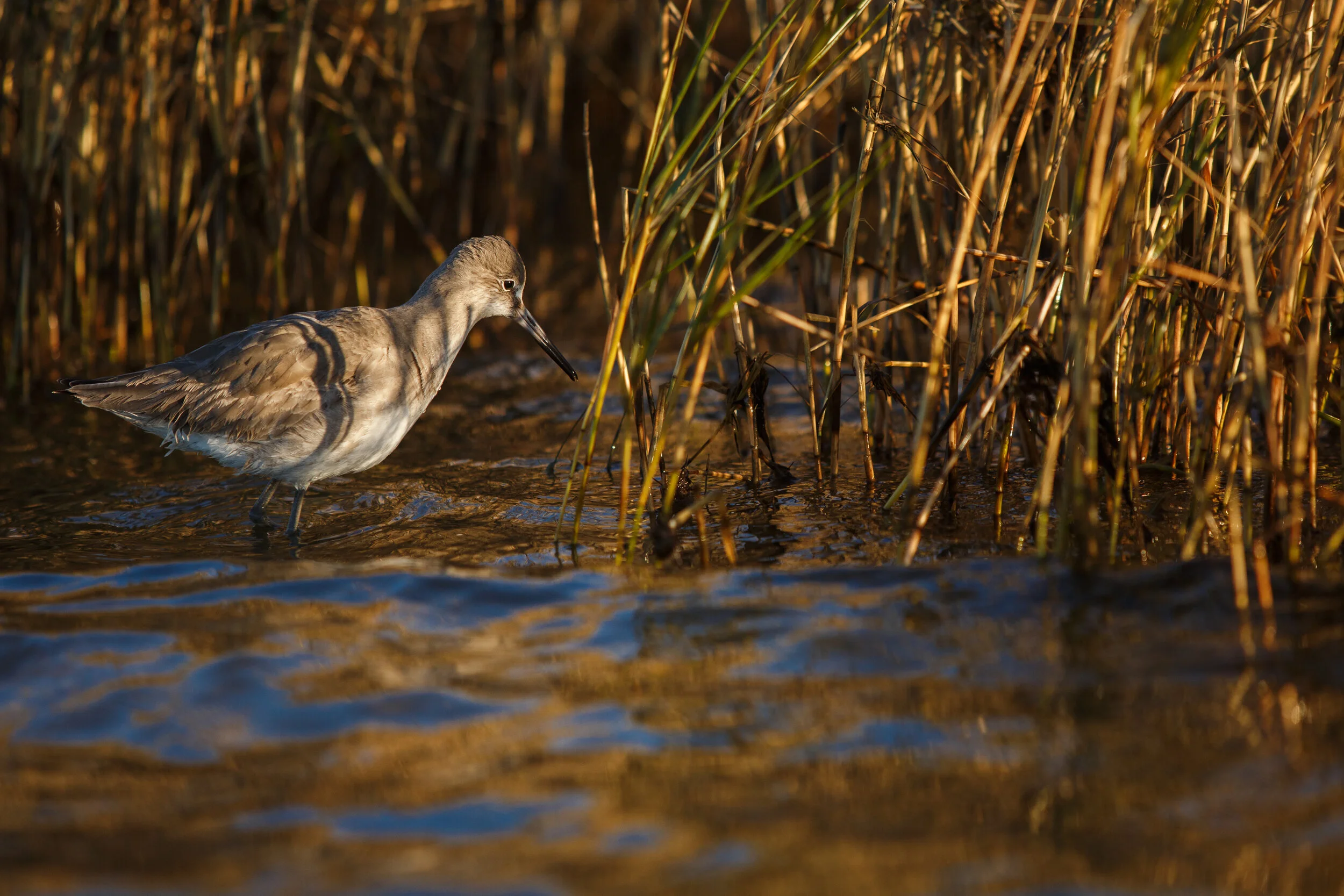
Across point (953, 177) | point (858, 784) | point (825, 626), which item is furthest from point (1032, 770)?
point (953, 177)

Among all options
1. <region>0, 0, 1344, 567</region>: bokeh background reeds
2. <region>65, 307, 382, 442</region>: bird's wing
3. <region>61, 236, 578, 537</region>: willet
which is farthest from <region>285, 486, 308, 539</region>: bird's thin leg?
<region>0, 0, 1344, 567</region>: bokeh background reeds

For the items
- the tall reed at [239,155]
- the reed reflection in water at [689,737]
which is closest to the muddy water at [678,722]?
the reed reflection in water at [689,737]

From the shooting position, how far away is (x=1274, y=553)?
13.7 ft

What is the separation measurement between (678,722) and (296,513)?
123 inches

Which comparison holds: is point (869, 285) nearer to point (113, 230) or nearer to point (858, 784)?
point (113, 230)

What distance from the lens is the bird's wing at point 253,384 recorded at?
5863 mm

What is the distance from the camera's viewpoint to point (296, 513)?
236 inches

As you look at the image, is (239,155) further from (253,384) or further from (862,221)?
(862,221)

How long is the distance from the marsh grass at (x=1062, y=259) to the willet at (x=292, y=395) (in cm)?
128

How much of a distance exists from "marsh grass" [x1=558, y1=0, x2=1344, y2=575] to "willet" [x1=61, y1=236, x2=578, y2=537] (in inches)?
50.4

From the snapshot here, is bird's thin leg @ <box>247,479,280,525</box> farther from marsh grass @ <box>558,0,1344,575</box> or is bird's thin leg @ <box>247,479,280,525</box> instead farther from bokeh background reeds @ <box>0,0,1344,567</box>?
marsh grass @ <box>558,0,1344,575</box>

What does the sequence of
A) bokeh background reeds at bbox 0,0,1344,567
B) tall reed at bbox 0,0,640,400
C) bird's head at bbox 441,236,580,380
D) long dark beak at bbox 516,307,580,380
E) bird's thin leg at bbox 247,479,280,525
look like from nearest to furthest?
1. bokeh background reeds at bbox 0,0,1344,567
2. bird's thin leg at bbox 247,479,280,525
3. bird's head at bbox 441,236,580,380
4. long dark beak at bbox 516,307,580,380
5. tall reed at bbox 0,0,640,400

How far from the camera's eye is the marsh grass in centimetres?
393

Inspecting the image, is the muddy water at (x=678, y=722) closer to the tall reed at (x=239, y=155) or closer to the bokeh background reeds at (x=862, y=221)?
the bokeh background reeds at (x=862, y=221)
